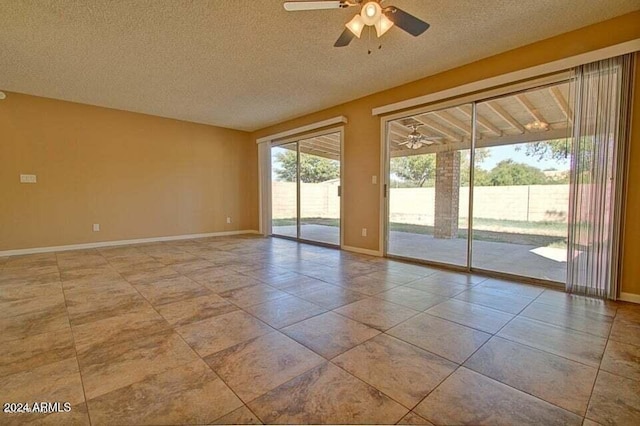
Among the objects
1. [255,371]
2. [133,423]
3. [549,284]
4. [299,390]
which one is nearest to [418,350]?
[299,390]

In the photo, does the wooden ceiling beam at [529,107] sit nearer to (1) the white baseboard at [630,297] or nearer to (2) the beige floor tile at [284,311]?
(1) the white baseboard at [630,297]

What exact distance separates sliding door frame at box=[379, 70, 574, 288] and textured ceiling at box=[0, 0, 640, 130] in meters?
0.42

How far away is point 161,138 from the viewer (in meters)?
5.98

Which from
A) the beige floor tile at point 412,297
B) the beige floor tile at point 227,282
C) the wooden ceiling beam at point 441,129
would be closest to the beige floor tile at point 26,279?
the beige floor tile at point 227,282

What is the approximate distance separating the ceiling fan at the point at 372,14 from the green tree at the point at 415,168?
2.22m

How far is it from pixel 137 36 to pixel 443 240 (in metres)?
4.75

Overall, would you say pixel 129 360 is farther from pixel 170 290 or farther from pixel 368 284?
pixel 368 284

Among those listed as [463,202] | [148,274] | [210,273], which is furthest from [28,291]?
[463,202]

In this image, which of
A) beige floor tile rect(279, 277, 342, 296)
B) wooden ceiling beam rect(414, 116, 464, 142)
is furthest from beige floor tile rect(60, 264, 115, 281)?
wooden ceiling beam rect(414, 116, 464, 142)

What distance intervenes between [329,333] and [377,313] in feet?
1.71

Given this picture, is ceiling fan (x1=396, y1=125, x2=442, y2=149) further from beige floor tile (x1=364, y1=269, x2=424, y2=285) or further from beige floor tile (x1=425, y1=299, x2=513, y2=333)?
beige floor tile (x1=425, y1=299, x2=513, y2=333)

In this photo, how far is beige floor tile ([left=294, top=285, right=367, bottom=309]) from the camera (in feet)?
8.44

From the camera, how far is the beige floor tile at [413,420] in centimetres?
121

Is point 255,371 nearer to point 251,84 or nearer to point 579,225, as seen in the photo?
point 579,225
